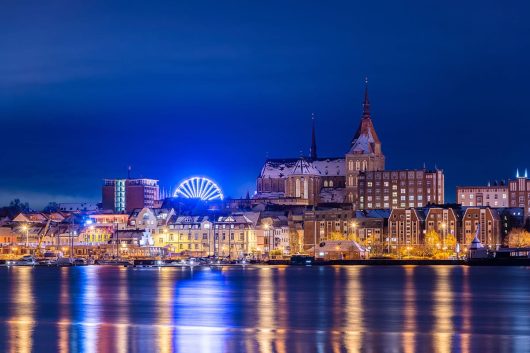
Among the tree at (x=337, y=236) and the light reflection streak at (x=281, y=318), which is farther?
the tree at (x=337, y=236)

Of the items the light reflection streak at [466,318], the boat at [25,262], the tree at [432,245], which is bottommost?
the light reflection streak at [466,318]

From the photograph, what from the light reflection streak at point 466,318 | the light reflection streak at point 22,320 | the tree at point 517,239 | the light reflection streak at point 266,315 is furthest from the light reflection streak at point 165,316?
the tree at point 517,239

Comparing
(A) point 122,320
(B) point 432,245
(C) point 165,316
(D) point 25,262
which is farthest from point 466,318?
(D) point 25,262

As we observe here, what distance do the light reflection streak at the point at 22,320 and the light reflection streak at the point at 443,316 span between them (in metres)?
17.5

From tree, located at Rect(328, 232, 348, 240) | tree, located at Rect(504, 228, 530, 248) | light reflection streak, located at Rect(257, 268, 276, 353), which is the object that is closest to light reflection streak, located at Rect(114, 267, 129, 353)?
light reflection streak, located at Rect(257, 268, 276, 353)

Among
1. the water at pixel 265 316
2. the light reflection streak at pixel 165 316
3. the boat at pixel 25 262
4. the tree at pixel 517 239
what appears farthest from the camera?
Answer: the tree at pixel 517 239

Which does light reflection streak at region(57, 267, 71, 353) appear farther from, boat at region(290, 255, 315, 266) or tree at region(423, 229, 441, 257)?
tree at region(423, 229, 441, 257)

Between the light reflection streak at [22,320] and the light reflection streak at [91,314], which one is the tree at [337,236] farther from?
the light reflection streak at [22,320]

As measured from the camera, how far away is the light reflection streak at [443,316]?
49.8 metres

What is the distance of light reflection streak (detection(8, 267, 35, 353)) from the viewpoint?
49.6 meters

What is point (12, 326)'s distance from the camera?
2283 inches

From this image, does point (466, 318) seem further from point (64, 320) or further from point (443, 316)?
point (64, 320)

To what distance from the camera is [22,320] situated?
204 feet

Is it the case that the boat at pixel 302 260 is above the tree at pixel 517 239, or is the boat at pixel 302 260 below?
below
